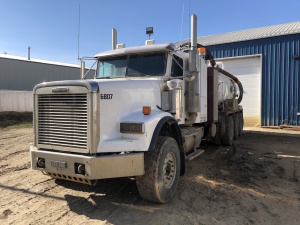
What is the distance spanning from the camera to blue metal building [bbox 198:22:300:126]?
1486cm

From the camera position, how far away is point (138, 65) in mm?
5445

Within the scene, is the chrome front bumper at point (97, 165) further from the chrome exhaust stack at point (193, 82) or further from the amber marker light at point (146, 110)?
the chrome exhaust stack at point (193, 82)

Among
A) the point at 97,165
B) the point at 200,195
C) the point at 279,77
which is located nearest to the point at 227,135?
the point at 200,195

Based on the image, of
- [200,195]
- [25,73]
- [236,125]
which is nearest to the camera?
[200,195]

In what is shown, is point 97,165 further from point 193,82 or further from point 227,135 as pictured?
point 227,135

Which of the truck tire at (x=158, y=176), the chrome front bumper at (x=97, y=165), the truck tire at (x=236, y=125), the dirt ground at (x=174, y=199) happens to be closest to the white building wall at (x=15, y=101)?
the dirt ground at (x=174, y=199)

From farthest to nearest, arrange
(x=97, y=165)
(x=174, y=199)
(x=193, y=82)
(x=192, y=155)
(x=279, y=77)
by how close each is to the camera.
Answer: (x=279, y=77) → (x=192, y=155) → (x=193, y=82) → (x=174, y=199) → (x=97, y=165)

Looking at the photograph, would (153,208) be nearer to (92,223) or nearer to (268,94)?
(92,223)

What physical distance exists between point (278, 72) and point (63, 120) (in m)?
14.6

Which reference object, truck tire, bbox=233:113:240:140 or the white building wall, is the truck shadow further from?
the white building wall

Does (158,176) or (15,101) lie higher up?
(15,101)

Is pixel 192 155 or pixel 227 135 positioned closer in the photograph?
pixel 192 155

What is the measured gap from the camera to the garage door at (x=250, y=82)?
16250 millimetres

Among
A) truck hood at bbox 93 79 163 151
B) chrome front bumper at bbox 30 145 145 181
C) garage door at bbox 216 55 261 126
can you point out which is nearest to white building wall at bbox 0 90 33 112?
garage door at bbox 216 55 261 126
